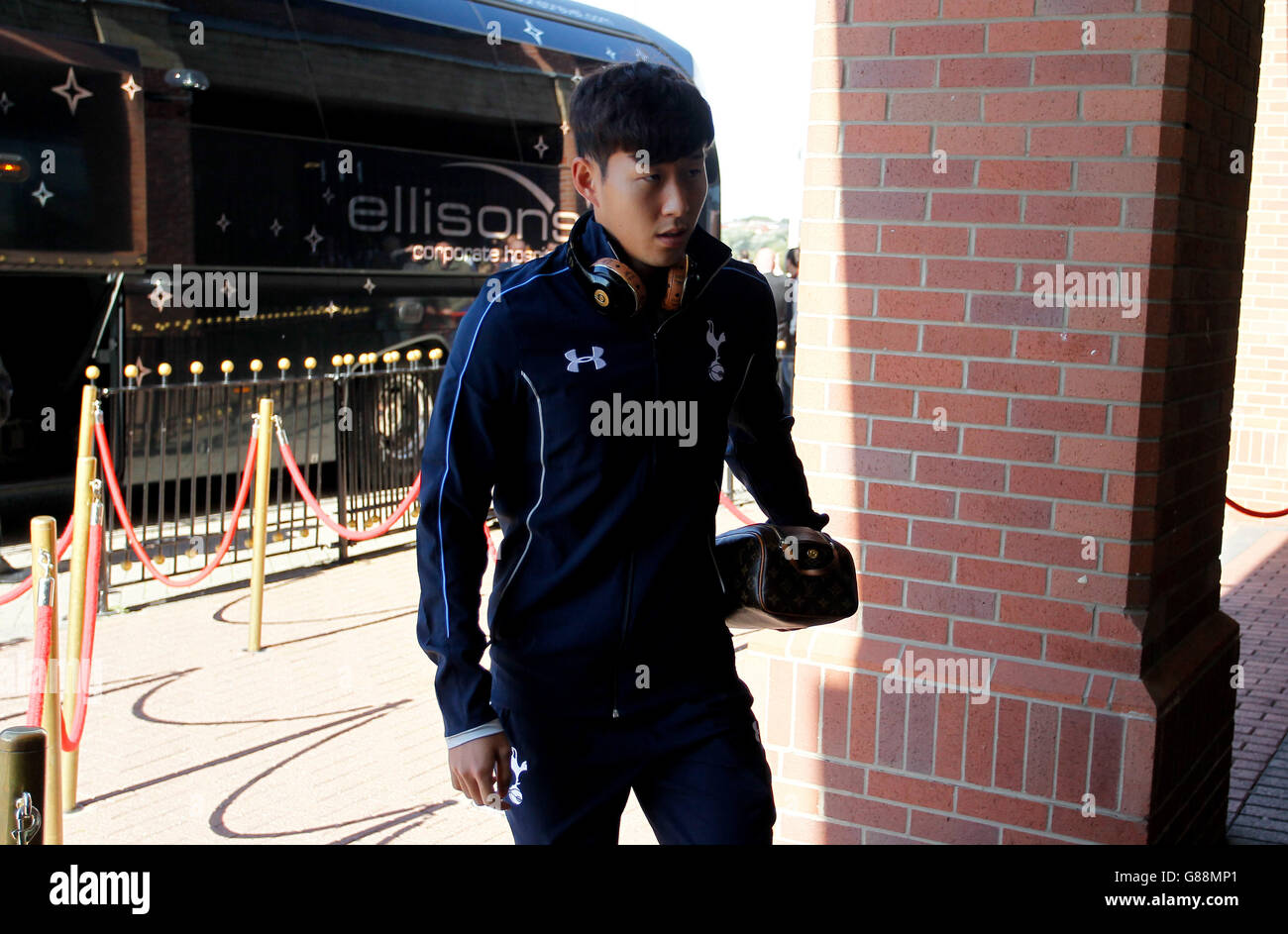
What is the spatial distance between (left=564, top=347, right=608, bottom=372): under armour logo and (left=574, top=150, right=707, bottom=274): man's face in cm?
18

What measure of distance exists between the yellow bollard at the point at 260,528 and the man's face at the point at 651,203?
509cm

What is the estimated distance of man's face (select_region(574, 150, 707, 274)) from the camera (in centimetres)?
249

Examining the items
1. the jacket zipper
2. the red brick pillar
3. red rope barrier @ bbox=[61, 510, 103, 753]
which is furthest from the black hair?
red rope barrier @ bbox=[61, 510, 103, 753]

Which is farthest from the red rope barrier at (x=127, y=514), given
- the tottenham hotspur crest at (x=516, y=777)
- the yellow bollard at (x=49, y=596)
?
the tottenham hotspur crest at (x=516, y=777)

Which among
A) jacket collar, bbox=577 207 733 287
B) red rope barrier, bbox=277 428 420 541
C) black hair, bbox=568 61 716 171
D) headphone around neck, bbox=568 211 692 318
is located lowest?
red rope barrier, bbox=277 428 420 541

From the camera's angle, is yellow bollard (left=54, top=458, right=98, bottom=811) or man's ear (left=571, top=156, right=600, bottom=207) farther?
yellow bollard (left=54, top=458, right=98, bottom=811)

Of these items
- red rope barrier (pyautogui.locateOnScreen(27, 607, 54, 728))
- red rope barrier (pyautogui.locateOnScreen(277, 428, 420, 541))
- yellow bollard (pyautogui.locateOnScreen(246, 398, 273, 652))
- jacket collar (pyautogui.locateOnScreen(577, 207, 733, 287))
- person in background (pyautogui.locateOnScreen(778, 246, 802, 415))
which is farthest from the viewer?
person in background (pyautogui.locateOnScreen(778, 246, 802, 415))

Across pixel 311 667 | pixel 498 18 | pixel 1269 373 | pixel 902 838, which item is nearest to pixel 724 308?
pixel 902 838

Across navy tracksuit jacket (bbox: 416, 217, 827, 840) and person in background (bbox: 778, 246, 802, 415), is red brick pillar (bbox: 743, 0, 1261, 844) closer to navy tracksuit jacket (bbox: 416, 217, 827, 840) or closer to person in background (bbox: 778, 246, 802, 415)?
navy tracksuit jacket (bbox: 416, 217, 827, 840)

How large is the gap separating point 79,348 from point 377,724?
16.2 feet

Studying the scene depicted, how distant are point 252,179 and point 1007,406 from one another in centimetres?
786

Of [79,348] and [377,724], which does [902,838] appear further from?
[79,348]

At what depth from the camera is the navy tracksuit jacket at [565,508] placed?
2.50 meters

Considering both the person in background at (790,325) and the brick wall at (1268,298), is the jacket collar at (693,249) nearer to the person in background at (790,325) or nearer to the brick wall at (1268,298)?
the person in background at (790,325)
